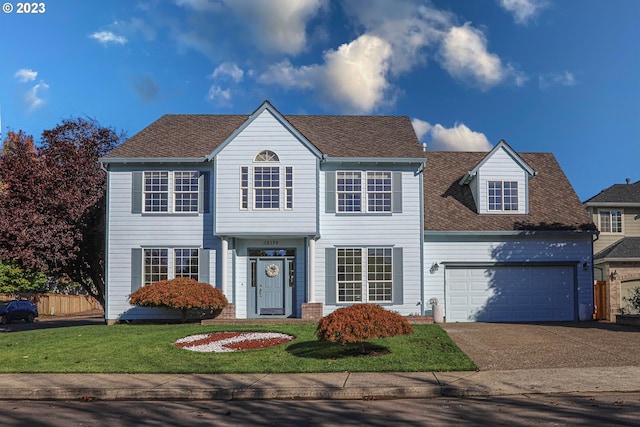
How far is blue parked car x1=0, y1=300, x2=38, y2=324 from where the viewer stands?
34.9m

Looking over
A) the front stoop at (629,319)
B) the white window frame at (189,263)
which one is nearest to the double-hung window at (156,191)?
the white window frame at (189,263)

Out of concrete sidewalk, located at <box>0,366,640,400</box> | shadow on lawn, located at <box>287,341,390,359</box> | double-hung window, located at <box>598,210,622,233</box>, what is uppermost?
double-hung window, located at <box>598,210,622,233</box>

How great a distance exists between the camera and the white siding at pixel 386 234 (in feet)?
72.2

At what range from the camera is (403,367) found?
500 inches

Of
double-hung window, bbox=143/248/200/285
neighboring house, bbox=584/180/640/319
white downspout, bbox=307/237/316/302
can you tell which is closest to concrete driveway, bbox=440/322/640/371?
white downspout, bbox=307/237/316/302

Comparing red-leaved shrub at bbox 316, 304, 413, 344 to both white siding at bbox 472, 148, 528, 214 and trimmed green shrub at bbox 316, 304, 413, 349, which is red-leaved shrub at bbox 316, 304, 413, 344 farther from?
white siding at bbox 472, 148, 528, 214

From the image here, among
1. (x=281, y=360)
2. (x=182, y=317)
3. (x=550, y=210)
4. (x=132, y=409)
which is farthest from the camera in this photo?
(x=550, y=210)

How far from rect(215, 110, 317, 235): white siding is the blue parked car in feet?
67.6

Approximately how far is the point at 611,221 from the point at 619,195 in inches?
65.7

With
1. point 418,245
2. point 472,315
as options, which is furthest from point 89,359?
point 472,315

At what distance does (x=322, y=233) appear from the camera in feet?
72.6

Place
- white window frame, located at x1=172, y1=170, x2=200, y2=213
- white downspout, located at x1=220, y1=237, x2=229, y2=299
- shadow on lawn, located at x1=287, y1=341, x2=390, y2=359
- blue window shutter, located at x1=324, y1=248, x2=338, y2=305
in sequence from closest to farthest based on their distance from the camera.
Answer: shadow on lawn, located at x1=287, y1=341, x2=390, y2=359, white downspout, located at x1=220, y1=237, x2=229, y2=299, blue window shutter, located at x1=324, y1=248, x2=338, y2=305, white window frame, located at x1=172, y1=170, x2=200, y2=213

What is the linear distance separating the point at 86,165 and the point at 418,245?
14.9 meters

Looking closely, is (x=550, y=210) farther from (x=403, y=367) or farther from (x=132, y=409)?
(x=132, y=409)
